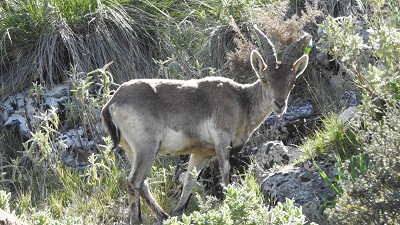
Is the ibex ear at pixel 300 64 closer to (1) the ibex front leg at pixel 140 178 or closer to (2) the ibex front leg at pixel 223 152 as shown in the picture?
(2) the ibex front leg at pixel 223 152

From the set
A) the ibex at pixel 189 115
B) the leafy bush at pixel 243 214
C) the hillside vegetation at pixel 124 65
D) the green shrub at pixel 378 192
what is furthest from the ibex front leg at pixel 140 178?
the green shrub at pixel 378 192

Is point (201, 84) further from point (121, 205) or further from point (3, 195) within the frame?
point (3, 195)

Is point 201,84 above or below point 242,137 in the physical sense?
above

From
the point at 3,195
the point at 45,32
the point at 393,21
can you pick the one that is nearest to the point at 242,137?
the point at 393,21

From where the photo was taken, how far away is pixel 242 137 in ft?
29.7

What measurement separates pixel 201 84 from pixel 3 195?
8.77 ft

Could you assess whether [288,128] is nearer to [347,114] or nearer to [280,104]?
[347,114]

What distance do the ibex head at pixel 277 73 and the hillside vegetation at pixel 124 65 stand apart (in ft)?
1.75

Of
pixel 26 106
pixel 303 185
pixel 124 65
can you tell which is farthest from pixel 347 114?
pixel 26 106

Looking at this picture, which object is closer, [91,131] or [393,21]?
[393,21]

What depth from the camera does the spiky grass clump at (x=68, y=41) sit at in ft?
38.0

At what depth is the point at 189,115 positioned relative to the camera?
8.77m

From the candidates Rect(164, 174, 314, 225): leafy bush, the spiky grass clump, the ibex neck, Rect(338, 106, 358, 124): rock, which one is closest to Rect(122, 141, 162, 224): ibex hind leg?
the ibex neck

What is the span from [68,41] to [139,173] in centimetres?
360
